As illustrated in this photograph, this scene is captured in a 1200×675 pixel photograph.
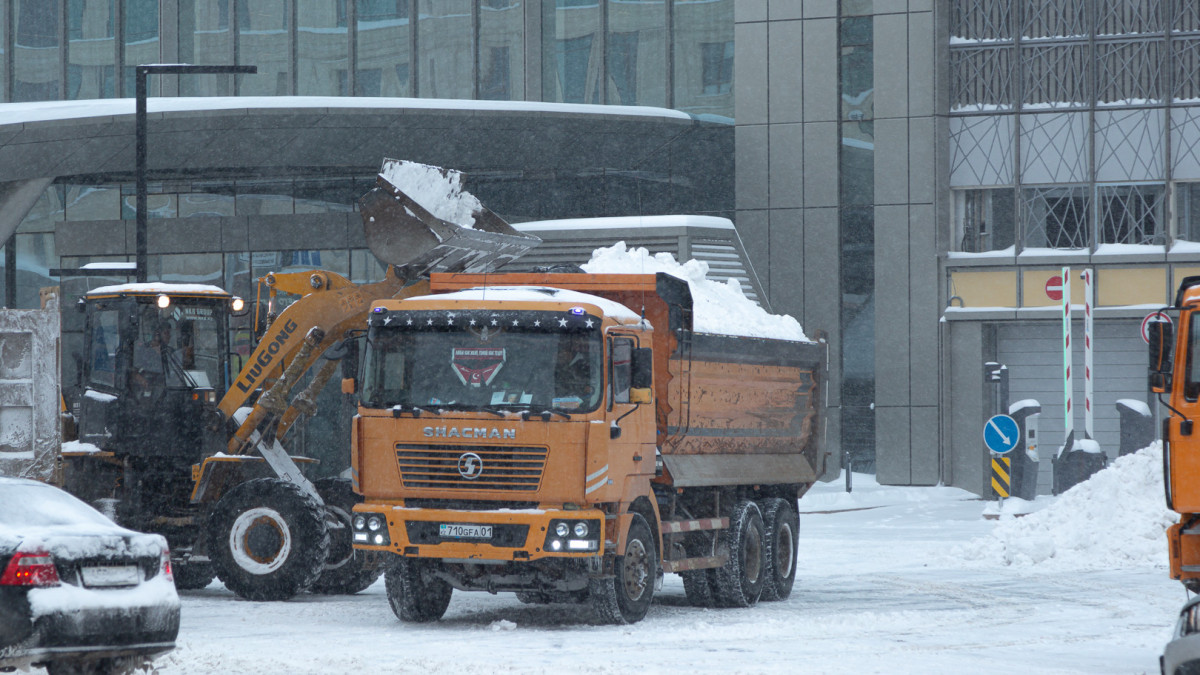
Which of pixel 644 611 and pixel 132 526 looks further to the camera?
pixel 132 526

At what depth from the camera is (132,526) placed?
16.3 m

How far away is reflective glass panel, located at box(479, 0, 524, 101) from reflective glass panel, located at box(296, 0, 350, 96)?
318 centimetres

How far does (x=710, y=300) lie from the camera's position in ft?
54.5

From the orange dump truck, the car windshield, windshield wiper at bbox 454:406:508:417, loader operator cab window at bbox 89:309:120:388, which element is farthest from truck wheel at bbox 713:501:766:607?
the car windshield

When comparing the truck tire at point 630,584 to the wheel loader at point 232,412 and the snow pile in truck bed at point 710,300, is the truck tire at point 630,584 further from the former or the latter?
the wheel loader at point 232,412

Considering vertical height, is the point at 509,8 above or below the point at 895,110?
above

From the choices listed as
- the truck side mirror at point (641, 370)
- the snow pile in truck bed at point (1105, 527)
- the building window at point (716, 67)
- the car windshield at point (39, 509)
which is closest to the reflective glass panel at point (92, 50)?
the building window at point (716, 67)

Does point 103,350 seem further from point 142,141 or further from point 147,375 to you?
point 142,141

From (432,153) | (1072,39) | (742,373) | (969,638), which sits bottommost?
(969,638)

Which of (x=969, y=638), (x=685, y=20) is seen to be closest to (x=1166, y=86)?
(x=685, y=20)

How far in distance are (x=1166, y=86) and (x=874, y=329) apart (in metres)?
7.68

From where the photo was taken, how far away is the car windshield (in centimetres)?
947

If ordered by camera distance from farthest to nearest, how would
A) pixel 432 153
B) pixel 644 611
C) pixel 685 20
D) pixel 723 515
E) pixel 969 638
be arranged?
pixel 685 20, pixel 432 153, pixel 723 515, pixel 644 611, pixel 969 638

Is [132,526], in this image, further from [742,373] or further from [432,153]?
[432,153]
